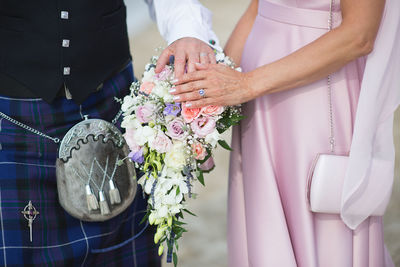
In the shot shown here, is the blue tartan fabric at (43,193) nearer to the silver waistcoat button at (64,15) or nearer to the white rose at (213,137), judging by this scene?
the silver waistcoat button at (64,15)

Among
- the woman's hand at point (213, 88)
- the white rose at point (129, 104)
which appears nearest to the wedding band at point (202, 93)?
the woman's hand at point (213, 88)

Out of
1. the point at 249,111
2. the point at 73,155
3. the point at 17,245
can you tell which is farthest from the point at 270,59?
the point at 17,245

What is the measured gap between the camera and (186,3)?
2291 millimetres

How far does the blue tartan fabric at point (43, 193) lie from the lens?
204cm

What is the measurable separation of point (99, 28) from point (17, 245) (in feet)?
2.87

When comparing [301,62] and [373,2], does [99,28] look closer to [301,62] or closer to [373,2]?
[301,62]

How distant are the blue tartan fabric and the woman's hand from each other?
1.54ft

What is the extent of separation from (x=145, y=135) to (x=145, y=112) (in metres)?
0.08

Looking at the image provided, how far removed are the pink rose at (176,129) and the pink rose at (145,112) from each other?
8cm

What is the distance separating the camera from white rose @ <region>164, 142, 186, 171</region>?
6.31 ft

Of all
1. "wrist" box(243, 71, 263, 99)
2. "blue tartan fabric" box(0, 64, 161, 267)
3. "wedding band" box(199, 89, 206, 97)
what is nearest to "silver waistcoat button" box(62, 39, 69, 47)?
"blue tartan fabric" box(0, 64, 161, 267)

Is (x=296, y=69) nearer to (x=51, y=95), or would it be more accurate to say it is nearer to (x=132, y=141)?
(x=132, y=141)

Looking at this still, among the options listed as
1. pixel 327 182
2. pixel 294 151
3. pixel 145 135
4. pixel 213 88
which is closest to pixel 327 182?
pixel 327 182

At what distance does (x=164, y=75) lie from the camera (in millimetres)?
2008
